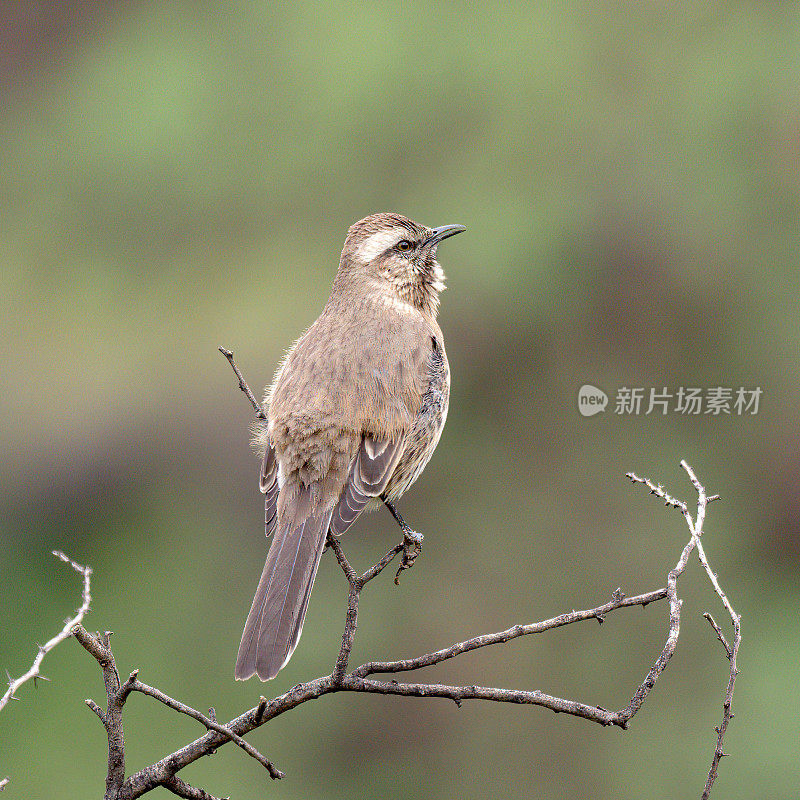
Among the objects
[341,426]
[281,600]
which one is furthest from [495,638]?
[341,426]

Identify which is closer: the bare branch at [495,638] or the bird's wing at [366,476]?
the bare branch at [495,638]

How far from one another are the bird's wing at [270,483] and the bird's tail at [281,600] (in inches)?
4.9

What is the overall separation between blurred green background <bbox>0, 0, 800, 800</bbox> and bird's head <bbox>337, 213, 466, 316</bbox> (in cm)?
433

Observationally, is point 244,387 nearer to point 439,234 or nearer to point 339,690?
point 339,690

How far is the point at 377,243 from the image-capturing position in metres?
4.98

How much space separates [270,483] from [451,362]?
6.08 meters

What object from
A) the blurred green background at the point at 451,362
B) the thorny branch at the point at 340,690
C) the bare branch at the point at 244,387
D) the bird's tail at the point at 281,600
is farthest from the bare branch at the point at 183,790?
the blurred green background at the point at 451,362

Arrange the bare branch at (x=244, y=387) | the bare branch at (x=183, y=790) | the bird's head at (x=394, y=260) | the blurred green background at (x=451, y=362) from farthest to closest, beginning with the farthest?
the blurred green background at (x=451, y=362) → the bird's head at (x=394, y=260) → the bare branch at (x=244, y=387) → the bare branch at (x=183, y=790)

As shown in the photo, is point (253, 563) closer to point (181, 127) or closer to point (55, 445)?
point (55, 445)

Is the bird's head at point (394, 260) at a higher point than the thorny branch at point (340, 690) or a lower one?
higher

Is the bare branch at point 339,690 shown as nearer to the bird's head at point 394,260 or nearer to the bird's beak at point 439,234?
the bird's head at point 394,260

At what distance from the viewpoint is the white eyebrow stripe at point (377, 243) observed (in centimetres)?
495

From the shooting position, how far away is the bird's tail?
343cm

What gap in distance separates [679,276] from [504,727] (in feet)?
16.4
